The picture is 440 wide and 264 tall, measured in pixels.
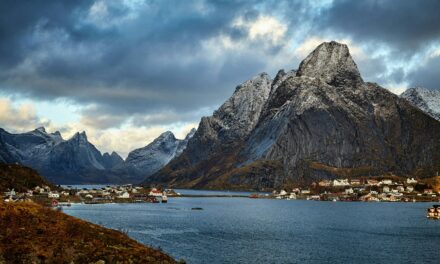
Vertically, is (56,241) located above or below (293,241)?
above

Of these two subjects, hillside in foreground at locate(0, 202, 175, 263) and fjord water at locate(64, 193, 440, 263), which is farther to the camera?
fjord water at locate(64, 193, 440, 263)

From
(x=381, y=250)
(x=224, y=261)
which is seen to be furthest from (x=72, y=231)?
(x=381, y=250)

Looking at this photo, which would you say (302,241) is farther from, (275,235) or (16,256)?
(16,256)

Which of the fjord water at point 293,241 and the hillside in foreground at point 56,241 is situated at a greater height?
the hillside in foreground at point 56,241

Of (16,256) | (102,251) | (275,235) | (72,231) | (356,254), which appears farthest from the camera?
(275,235)

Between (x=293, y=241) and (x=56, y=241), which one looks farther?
(x=293, y=241)

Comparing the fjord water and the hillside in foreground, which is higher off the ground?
the hillside in foreground

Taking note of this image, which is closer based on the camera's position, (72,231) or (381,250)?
(72,231)

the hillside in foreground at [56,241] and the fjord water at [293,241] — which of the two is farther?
the fjord water at [293,241]
